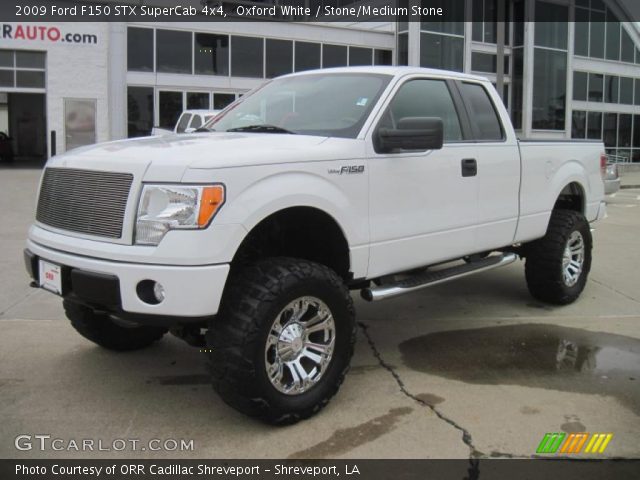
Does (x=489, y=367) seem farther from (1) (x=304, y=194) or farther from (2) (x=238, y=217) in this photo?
(2) (x=238, y=217)

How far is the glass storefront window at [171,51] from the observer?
898 inches

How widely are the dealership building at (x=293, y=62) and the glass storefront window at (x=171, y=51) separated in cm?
4

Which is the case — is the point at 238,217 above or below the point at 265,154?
below

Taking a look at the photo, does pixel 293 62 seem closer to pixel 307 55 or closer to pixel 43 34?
pixel 307 55

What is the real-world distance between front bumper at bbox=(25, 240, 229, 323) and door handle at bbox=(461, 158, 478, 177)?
89.6 inches

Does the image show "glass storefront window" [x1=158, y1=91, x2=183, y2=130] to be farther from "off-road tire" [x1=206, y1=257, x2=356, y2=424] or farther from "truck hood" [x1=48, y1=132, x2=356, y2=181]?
"off-road tire" [x1=206, y1=257, x2=356, y2=424]

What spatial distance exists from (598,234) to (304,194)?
28.3 feet

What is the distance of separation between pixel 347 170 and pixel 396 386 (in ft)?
4.83

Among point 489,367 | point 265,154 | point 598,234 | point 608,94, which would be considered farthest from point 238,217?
point 608,94

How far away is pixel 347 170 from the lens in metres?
3.94

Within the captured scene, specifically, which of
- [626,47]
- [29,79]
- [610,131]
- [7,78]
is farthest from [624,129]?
[7,78]

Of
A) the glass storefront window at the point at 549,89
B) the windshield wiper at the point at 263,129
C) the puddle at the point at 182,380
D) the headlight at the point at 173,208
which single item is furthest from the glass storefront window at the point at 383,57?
the headlight at the point at 173,208

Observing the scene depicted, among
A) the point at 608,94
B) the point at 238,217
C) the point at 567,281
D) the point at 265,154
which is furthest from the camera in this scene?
the point at 608,94

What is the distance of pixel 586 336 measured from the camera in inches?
213
